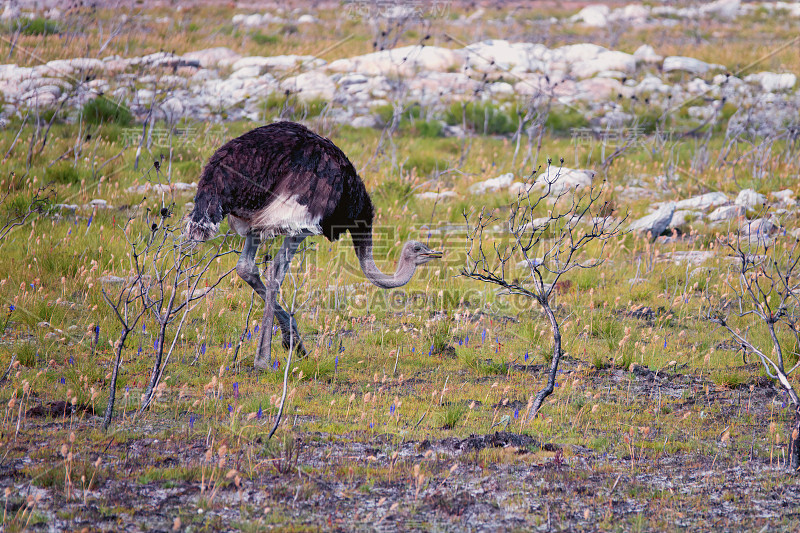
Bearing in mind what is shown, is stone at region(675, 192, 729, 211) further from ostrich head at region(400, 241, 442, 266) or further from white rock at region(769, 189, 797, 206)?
ostrich head at region(400, 241, 442, 266)

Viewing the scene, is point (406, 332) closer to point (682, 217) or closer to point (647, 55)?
point (682, 217)

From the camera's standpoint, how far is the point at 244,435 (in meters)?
5.23

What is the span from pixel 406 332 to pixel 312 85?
10.3 m

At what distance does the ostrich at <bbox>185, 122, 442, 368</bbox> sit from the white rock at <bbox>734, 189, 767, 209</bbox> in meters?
6.42

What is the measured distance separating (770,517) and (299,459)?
2659 millimetres

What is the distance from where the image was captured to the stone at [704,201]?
1120 cm

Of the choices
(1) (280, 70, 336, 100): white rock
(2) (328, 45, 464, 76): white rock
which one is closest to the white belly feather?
(1) (280, 70, 336, 100): white rock

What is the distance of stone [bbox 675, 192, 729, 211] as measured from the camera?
1120 cm

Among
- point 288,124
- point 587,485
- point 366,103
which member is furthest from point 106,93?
point 587,485

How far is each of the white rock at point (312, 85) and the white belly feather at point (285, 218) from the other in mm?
9997

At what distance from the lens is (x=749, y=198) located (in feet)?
36.5

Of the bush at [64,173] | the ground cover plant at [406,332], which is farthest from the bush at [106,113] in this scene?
the bush at [64,173]

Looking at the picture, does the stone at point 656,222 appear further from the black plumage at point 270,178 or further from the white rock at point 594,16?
the white rock at point 594,16

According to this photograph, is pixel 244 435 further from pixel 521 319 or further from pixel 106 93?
pixel 106 93
